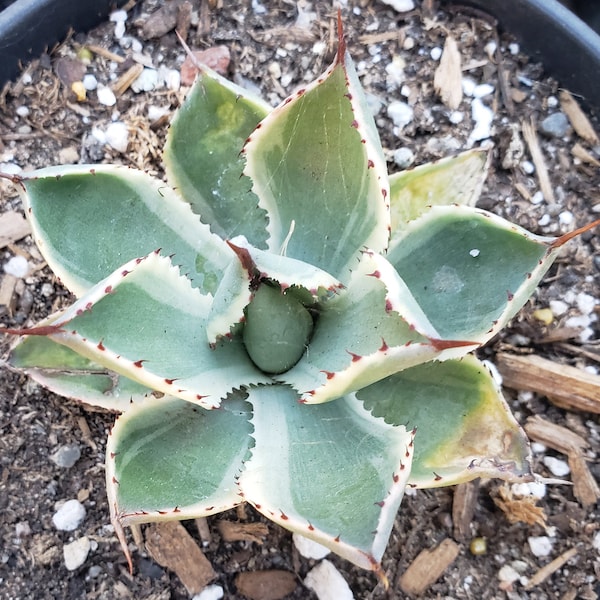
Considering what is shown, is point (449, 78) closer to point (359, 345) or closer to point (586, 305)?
point (586, 305)

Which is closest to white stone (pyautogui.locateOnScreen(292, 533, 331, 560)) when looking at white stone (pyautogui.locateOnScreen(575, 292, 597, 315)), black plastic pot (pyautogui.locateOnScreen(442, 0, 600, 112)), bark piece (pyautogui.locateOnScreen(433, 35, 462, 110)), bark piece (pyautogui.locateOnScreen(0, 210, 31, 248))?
white stone (pyautogui.locateOnScreen(575, 292, 597, 315))

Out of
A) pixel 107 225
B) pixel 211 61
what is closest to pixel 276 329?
pixel 107 225

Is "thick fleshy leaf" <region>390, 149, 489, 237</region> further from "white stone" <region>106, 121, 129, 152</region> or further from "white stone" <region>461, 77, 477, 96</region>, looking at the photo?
"white stone" <region>106, 121, 129, 152</region>

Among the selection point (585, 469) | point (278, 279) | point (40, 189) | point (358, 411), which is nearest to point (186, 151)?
point (40, 189)

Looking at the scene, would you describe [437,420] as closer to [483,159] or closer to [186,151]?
[483,159]

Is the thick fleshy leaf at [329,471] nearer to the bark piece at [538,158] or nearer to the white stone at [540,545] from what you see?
the white stone at [540,545]

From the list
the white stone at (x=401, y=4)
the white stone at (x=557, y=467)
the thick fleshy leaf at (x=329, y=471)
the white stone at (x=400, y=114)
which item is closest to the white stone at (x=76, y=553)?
the thick fleshy leaf at (x=329, y=471)
